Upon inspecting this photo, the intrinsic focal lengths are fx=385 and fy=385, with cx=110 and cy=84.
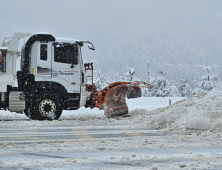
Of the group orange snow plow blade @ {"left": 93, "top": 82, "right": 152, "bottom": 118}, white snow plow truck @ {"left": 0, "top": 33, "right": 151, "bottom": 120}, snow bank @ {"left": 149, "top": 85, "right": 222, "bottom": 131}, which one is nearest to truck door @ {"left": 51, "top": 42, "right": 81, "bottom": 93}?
white snow plow truck @ {"left": 0, "top": 33, "right": 151, "bottom": 120}

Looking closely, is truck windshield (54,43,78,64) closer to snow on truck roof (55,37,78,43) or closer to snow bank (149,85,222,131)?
snow on truck roof (55,37,78,43)

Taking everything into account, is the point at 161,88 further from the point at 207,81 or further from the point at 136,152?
the point at 136,152

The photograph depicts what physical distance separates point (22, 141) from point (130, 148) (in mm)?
2286

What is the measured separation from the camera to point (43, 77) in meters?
12.8

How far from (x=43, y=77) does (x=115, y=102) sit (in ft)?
9.34

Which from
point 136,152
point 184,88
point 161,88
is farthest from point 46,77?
point 184,88

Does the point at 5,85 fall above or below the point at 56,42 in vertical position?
below

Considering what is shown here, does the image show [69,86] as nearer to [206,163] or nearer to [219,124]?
[219,124]

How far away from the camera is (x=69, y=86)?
13070mm

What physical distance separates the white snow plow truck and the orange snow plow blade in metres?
0.68

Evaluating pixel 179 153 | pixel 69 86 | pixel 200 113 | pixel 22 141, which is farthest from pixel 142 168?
pixel 69 86

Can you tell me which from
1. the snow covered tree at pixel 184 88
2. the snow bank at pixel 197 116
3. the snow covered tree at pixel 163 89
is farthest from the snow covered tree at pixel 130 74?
the snow bank at pixel 197 116

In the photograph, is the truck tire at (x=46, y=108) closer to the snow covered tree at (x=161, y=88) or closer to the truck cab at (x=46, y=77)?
the truck cab at (x=46, y=77)

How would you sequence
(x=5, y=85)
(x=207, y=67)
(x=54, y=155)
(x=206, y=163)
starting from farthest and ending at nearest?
(x=207, y=67) → (x=5, y=85) → (x=54, y=155) → (x=206, y=163)
